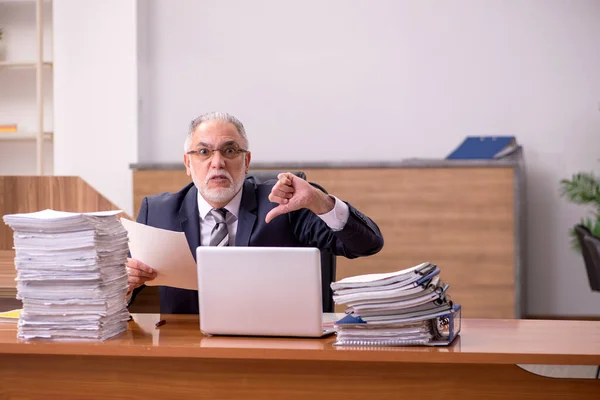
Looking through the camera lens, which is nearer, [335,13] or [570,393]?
[570,393]

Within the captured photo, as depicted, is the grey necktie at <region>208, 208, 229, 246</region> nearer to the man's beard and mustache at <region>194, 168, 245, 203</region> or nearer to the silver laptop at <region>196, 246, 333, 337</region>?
the man's beard and mustache at <region>194, 168, 245, 203</region>

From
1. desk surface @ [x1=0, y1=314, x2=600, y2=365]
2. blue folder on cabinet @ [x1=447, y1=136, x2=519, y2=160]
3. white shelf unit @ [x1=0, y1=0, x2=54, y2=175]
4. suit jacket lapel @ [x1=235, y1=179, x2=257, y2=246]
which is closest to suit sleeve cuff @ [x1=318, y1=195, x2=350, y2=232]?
suit jacket lapel @ [x1=235, y1=179, x2=257, y2=246]

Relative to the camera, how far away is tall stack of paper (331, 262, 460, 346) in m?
1.95

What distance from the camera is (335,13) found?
6.43 meters

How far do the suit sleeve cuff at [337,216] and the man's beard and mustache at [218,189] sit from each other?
0.35 m

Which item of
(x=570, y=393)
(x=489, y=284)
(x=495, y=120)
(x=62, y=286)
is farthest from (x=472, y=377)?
(x=495, y=120)

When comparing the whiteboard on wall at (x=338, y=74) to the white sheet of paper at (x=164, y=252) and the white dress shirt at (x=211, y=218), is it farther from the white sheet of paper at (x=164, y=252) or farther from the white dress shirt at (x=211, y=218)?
the white sheet of paper at (x=164, y=252)

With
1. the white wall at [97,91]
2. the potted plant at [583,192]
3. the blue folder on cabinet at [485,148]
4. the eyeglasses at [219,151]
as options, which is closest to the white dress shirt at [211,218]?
the eyeglasses at [219,151]

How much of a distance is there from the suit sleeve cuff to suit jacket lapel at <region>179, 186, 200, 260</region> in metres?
0.47

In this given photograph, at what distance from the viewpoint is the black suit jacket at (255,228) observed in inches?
106

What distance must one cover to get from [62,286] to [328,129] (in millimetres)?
4453

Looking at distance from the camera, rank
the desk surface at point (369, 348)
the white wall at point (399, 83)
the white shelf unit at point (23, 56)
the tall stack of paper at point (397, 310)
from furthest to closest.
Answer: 1. the white shelf unit at point (23, 56)
2. the white wall at point (399, 83)
3. the tall stack of paper at point (397, 310)
4. the desk surface at point (369, 348)

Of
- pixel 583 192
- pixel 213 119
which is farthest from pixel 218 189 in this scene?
pixel 583 192

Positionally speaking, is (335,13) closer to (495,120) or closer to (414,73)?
(414,73)
